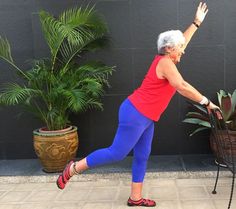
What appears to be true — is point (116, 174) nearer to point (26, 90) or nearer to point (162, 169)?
point (162, 169)

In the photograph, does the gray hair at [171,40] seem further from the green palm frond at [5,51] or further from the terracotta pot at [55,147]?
the green palm frond at [5,51]

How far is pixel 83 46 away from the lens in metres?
4.55

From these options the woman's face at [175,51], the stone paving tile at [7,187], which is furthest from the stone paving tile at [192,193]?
the stone paving tile at [7,187]

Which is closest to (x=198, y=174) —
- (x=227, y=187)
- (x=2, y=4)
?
(x=227, y=187)

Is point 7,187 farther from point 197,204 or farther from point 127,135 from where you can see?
point 197,204

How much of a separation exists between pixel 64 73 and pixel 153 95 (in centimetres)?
151

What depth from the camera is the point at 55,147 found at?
4.38 meters

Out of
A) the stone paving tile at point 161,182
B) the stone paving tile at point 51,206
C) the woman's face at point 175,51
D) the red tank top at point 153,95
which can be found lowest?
the stone paving tile at point 161,182

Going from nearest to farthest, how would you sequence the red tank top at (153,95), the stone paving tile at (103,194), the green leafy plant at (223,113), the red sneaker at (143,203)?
the red tank top at (153,95) < the red sneaker at (143,203) < the stone paving tile at (103,194) < the green leafy plant at (223,113)

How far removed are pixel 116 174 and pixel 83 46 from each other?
1584mm

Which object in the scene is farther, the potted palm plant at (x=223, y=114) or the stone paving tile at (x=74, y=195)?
the potted palm plant at (x=223, y=114)

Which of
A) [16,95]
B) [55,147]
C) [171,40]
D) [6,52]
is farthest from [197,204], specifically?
[6,52]

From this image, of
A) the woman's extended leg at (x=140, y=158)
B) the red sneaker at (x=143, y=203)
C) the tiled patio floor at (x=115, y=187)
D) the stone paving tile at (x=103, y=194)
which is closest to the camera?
the woman's extended leg at (x=140, y=158)

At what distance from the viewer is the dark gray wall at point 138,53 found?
15.7ft
